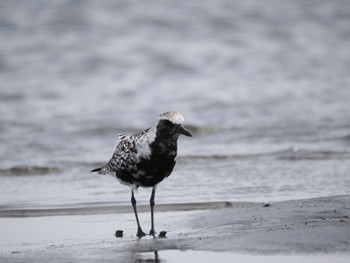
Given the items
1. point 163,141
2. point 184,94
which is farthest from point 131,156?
point 184,94

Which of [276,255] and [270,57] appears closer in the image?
[276,255]

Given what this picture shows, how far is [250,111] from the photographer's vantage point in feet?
59.6

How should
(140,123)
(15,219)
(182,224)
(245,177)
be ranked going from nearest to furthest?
1. (182,224)
2. (15,219)
3. (245,177)
4. (140,123)

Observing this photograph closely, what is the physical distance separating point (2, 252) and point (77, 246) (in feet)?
2.34

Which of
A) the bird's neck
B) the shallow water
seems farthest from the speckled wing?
the shallow water

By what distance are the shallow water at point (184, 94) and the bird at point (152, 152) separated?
1.83 meters

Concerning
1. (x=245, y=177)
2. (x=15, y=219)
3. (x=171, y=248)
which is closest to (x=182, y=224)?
(x=171, y=248)

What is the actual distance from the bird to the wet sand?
0.57 m

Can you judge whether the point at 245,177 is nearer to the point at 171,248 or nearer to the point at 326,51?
the point at 171,248

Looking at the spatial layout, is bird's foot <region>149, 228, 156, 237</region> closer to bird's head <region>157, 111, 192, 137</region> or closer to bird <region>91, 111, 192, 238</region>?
bird <region>91, 111, 192, 238</region>

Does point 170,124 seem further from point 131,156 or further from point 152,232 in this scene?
point 152,232

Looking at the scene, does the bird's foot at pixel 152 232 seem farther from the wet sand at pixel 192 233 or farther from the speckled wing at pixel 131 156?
the speckled wing at pixel 131 156

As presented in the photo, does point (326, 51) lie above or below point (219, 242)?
above

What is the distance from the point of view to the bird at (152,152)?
8.82 metres
